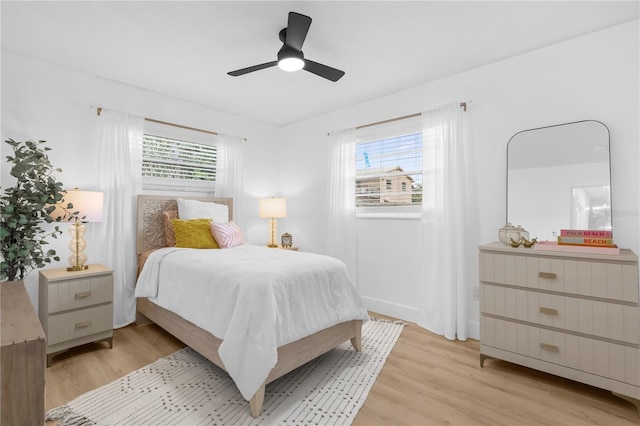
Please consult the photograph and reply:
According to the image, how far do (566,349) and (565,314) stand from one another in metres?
0.23

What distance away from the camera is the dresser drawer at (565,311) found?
1.88 m

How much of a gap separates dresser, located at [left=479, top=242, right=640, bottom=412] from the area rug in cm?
101

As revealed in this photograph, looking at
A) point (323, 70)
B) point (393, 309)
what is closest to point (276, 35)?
point (323, 70)

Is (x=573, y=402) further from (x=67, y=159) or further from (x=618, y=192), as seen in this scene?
(x=67, y=159)

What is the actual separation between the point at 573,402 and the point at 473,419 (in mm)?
748

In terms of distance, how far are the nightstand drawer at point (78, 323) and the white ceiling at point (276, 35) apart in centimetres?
224

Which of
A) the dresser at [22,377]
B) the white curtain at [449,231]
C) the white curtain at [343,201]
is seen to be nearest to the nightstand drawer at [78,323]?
the dresser at [22,377]

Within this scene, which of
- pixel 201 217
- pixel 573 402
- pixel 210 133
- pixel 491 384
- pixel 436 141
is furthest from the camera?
pixel 210 133

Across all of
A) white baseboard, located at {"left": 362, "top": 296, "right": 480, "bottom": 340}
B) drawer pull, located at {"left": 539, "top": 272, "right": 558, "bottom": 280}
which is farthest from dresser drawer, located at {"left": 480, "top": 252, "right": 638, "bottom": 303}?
white baseboard, located at {"left": 362, "top": 296, "right": 480, "bottom": 340}

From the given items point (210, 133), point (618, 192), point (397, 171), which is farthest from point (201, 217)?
point (618, 192)

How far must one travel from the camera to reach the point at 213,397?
2.00 m

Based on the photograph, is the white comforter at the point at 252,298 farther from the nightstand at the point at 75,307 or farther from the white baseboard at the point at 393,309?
the white baseboard at the point at 393,309

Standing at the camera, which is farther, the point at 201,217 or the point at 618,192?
the point at 201,217

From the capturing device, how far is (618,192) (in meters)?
2.29
